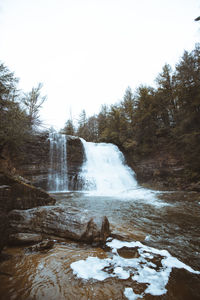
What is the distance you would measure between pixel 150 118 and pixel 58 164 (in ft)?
38.2

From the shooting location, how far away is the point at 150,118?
15.9 m

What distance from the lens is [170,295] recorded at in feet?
4.64

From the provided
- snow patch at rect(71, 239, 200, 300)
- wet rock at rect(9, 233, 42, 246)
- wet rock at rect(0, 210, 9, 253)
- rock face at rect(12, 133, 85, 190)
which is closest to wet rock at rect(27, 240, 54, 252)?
wet rock at rect(9, 233, 42, 246)

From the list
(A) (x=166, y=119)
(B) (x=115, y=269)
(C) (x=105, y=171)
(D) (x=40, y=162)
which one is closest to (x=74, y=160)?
(D) (x=40, y=162)

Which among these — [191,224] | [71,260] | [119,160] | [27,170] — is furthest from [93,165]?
[71,260]

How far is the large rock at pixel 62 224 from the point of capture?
262 centimetres

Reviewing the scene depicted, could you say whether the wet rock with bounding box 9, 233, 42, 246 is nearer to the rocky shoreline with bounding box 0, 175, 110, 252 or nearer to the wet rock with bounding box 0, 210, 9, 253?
the rocky shoreline with bounding box 0, 175, 110, 252

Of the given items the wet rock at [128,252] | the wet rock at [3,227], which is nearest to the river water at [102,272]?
the wet rock at [128,252]

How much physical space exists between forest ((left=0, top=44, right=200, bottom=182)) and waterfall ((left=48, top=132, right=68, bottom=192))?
87.2 inches

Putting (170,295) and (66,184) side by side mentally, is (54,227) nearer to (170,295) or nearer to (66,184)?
(170,295)

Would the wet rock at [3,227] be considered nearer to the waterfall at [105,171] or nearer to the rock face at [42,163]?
the waterfall at [105,171]

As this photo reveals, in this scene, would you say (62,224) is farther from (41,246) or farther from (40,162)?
(40,162)

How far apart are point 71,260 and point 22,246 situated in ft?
3.22

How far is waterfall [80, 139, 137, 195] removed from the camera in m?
12.2
